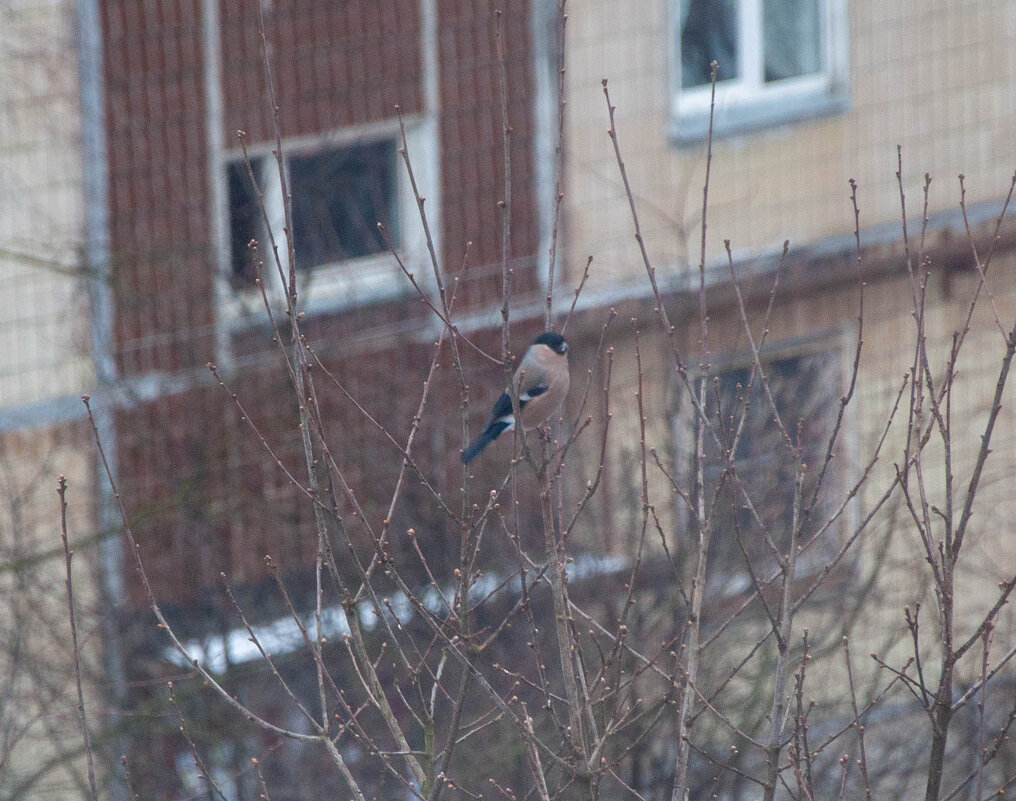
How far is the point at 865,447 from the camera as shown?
7664 millimetres

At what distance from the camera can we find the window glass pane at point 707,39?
9.45 metres

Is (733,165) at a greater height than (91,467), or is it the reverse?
(733,165)

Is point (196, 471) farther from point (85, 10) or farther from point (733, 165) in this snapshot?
point (733, 165)

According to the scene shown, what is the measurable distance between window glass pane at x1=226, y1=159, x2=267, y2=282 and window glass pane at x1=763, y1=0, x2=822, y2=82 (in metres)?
3.46

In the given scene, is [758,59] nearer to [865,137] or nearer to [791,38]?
[791,38]

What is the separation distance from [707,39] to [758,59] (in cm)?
35

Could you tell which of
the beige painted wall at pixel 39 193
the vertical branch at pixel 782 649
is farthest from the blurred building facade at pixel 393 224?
the vertical branch at pixel 782 649

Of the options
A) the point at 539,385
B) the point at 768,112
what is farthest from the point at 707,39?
the point at 539,385

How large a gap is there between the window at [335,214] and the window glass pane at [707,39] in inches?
75.1

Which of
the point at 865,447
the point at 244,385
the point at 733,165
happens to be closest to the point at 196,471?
the point at 244,385

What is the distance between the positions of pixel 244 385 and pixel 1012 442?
14.2 feet

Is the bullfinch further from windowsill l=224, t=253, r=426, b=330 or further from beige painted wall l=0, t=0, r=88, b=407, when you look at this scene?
beige painted wall l=0, t=0, r=88, b=407

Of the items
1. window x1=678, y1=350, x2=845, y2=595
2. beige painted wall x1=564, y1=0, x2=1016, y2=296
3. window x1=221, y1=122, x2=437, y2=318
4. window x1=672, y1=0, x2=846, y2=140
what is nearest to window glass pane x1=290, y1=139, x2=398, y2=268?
window x1=221, y1=122, x2=437, y2=318

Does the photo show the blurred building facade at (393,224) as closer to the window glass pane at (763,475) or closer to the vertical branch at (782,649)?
the window glass pane at (763,475)
